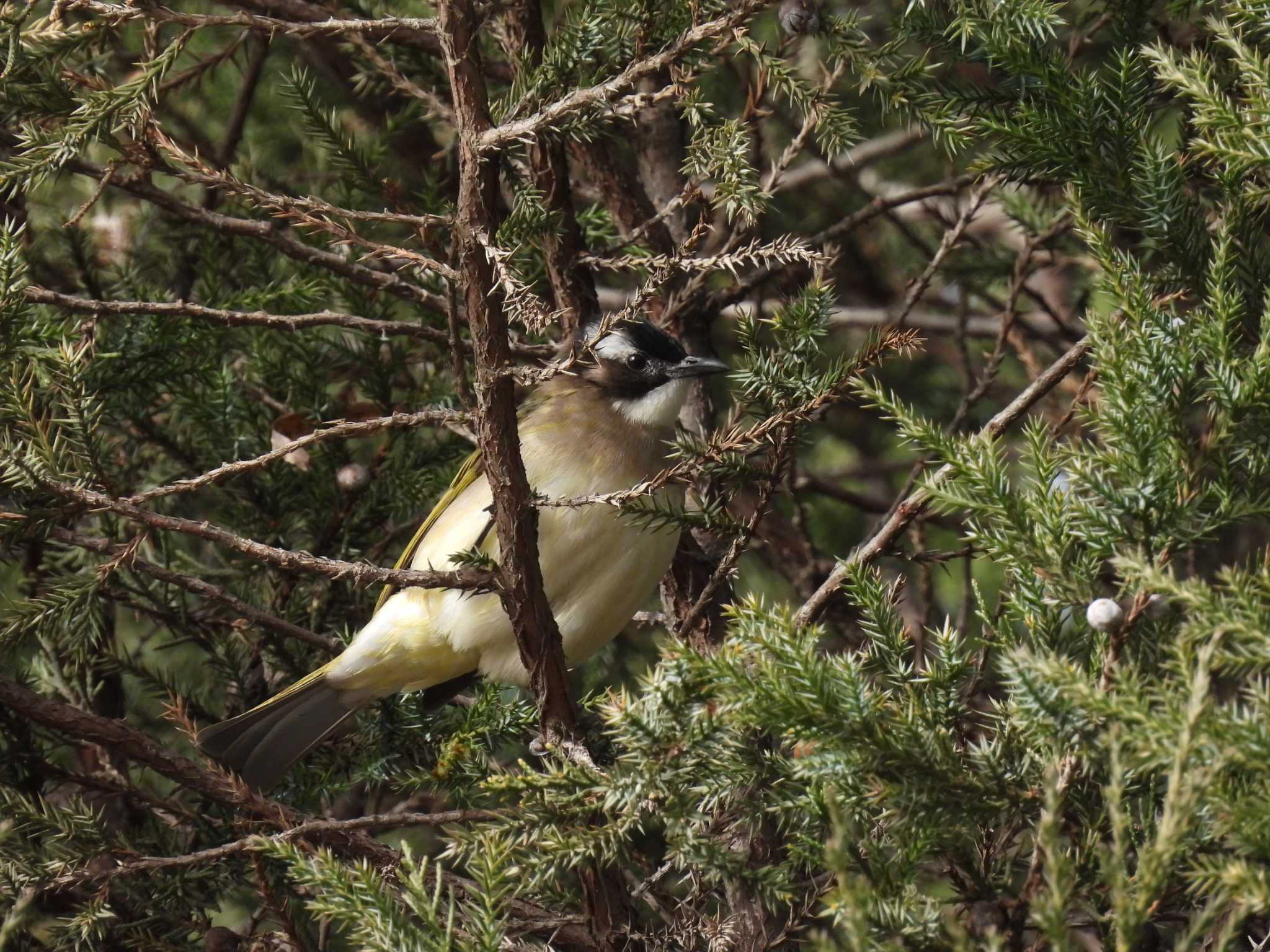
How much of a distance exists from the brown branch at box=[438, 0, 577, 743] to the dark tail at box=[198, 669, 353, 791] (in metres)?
1.17

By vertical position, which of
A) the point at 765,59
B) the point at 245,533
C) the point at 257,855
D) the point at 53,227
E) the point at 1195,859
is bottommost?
the point at 1195,859

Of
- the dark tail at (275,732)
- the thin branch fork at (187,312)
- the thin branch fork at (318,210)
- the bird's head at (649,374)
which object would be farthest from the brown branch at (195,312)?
the dark tail at (275,732)

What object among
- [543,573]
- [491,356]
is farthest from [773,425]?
[543,573]

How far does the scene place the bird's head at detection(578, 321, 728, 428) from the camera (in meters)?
3.98

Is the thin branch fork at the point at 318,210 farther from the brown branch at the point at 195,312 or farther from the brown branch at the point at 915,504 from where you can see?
the brown branch at the point at 915,504

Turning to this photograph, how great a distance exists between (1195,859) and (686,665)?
81 cm

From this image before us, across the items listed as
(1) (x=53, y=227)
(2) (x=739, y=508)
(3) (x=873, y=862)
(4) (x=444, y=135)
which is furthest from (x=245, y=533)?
(3) (x=873, y=862)

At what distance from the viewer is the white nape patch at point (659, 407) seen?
4.07 m

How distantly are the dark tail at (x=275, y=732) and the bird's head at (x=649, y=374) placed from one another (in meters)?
1.22

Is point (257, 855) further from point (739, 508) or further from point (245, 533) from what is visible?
point (739, 508)

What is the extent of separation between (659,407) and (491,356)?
1.69 m

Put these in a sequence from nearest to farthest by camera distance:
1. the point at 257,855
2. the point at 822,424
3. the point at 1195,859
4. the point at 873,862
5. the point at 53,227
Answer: the point at 1195,859 < the point at 873,862 < the point at 257,855 < the point at 53,227 < the point at 822,424

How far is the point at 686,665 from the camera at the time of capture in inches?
85.3

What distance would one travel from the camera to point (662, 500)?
3.71 m
